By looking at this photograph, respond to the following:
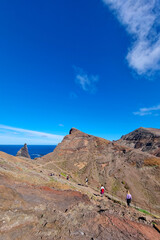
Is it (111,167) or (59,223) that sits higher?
(111,167)

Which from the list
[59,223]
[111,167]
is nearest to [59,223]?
[59,223]

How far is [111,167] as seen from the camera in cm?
4353

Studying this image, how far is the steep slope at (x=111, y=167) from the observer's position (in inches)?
→ 1246

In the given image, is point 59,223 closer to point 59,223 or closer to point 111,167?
point 59,223

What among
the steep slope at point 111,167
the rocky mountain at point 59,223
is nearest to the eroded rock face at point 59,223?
the rocky mountain at point 59,223

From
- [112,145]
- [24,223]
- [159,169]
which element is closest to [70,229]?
[24,223]

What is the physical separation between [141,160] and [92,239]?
3982 centimetres

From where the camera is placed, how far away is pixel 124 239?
882 centimetres

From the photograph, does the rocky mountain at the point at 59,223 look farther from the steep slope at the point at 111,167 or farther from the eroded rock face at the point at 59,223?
the steep slope at the point at 111,167

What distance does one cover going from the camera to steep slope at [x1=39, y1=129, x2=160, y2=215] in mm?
31639

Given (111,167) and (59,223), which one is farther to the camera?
(111,167)

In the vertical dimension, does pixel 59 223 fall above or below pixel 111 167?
below

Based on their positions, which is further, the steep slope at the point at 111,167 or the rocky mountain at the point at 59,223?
the steep slope at the point at 111,167

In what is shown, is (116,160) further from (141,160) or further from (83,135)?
(83,135)
